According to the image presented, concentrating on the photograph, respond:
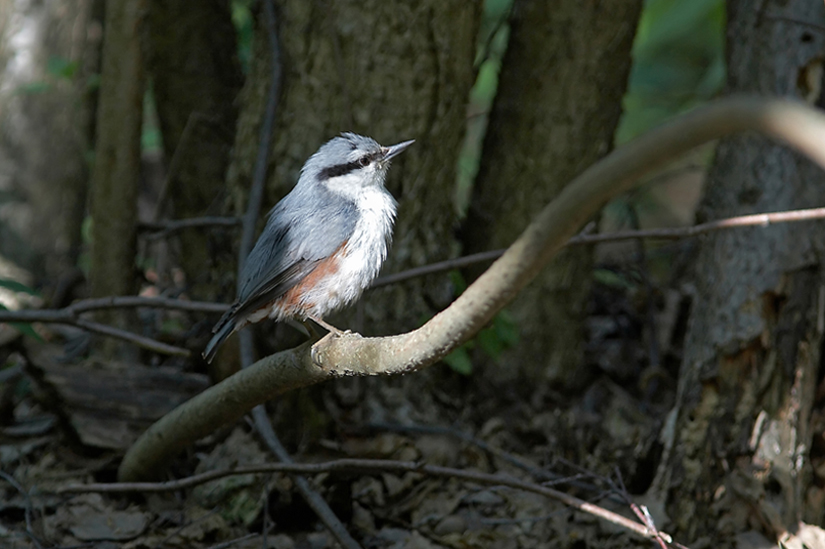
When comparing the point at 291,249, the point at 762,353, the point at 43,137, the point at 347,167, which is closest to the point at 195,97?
the point at 347,167

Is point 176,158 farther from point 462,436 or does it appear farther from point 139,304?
point 462,436

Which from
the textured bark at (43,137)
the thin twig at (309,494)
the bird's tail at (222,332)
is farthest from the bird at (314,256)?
the textured bark at (43,137)

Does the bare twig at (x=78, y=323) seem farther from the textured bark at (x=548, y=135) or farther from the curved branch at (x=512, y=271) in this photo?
the textured bark at (x=548, y=135)

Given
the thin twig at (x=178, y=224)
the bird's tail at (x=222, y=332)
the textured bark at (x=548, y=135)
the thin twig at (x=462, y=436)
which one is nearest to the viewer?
the bird's tail at (x=222, y=332)

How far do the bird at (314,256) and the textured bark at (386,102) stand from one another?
0.49 m

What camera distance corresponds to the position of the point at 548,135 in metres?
4.09

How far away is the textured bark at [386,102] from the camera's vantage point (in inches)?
141

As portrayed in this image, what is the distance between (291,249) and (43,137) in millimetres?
4460

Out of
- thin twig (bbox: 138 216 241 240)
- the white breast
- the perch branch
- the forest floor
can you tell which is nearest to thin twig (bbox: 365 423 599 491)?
the forest floor

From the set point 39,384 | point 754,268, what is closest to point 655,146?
point 754,268

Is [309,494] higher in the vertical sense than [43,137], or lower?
lower

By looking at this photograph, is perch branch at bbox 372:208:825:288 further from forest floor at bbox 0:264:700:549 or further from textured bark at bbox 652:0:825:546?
forest floor at bbox 0:264:700:549

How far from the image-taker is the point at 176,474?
359 centimetres

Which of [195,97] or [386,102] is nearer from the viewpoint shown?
[386,102]
